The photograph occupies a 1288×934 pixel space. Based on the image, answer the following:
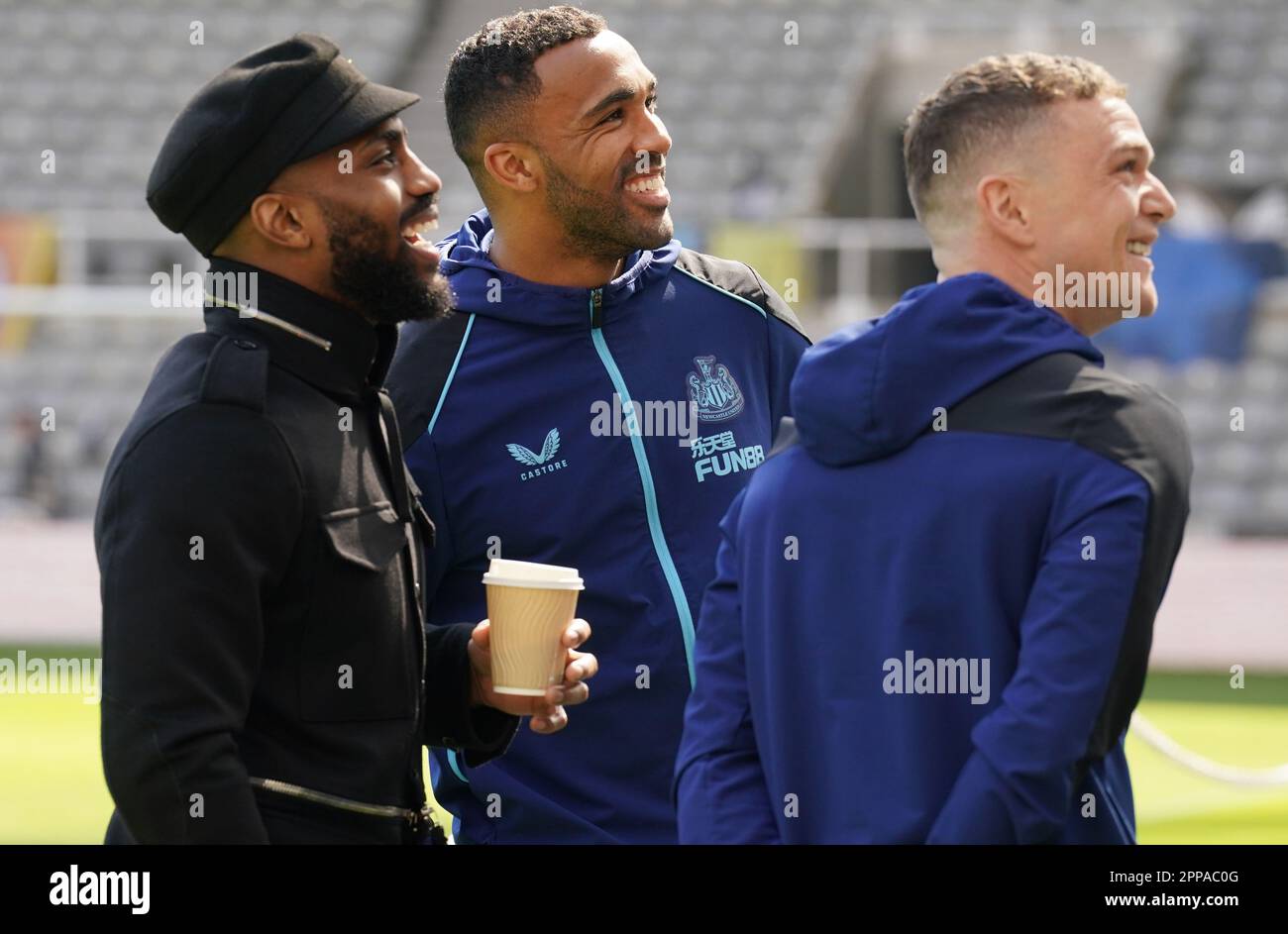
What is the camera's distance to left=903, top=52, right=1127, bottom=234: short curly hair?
218 centimetres

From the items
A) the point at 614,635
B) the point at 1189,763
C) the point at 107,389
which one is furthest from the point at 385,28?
the point at 614,635

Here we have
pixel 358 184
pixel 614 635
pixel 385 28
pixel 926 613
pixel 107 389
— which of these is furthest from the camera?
pixel 385 28

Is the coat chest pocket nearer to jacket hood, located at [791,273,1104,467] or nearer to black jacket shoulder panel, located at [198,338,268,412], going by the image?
black jacket shoulder panel, located at [198,338,268,412]

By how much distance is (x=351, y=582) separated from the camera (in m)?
2.40

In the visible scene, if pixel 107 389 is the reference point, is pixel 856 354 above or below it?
below

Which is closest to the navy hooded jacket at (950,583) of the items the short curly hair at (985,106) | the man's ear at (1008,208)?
the man's ear at (1008,208)

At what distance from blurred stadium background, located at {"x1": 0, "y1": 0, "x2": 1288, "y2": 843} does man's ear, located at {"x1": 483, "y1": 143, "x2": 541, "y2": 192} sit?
22.0ft

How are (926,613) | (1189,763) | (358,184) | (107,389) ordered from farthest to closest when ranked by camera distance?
(107,389) → (1189,763) → (358,184) → (926,613)

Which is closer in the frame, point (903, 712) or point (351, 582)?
point (903, 712)

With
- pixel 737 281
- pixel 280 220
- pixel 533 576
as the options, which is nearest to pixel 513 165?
pixel 737 281

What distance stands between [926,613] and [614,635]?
3.44 ft

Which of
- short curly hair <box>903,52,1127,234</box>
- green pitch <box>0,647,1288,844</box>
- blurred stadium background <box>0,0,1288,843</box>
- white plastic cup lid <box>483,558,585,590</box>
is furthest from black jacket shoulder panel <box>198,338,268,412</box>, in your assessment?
blurred stadium background <box>0,0,1288,843</box>

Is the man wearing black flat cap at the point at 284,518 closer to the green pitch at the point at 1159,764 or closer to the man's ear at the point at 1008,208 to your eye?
the man's ear at the point at 1008,208
